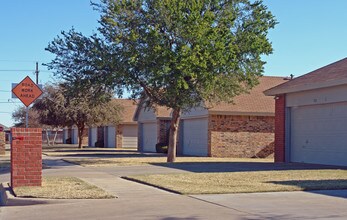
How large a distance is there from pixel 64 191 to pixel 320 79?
14.7 metres

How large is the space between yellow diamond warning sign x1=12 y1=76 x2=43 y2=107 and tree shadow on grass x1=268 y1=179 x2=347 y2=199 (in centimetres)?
746

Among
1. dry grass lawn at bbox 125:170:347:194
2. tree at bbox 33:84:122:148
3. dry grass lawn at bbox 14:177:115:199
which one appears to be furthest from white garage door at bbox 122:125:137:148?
dry grass lawn at bbox 14:177:115:199

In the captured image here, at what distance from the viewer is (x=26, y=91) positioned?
590 inches

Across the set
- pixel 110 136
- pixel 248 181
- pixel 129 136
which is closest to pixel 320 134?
pixel 248 181

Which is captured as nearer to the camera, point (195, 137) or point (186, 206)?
point (186, 206)

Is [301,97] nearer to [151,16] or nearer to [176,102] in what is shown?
[176,102]

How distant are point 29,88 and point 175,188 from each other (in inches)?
194

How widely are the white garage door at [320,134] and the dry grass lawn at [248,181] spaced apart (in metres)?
3.89

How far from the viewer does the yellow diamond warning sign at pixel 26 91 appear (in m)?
14.9

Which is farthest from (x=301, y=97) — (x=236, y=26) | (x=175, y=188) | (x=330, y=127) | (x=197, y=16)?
(x=175, y=188)

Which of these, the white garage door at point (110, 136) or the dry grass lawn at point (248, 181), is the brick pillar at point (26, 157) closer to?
the dry grass lawn at point (248, 181)

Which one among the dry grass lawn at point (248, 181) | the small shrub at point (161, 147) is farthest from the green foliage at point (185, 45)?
the small shrub at point (161, 147)

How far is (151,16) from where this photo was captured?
24.4m

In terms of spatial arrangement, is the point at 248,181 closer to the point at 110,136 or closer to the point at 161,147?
the point at 161,147
